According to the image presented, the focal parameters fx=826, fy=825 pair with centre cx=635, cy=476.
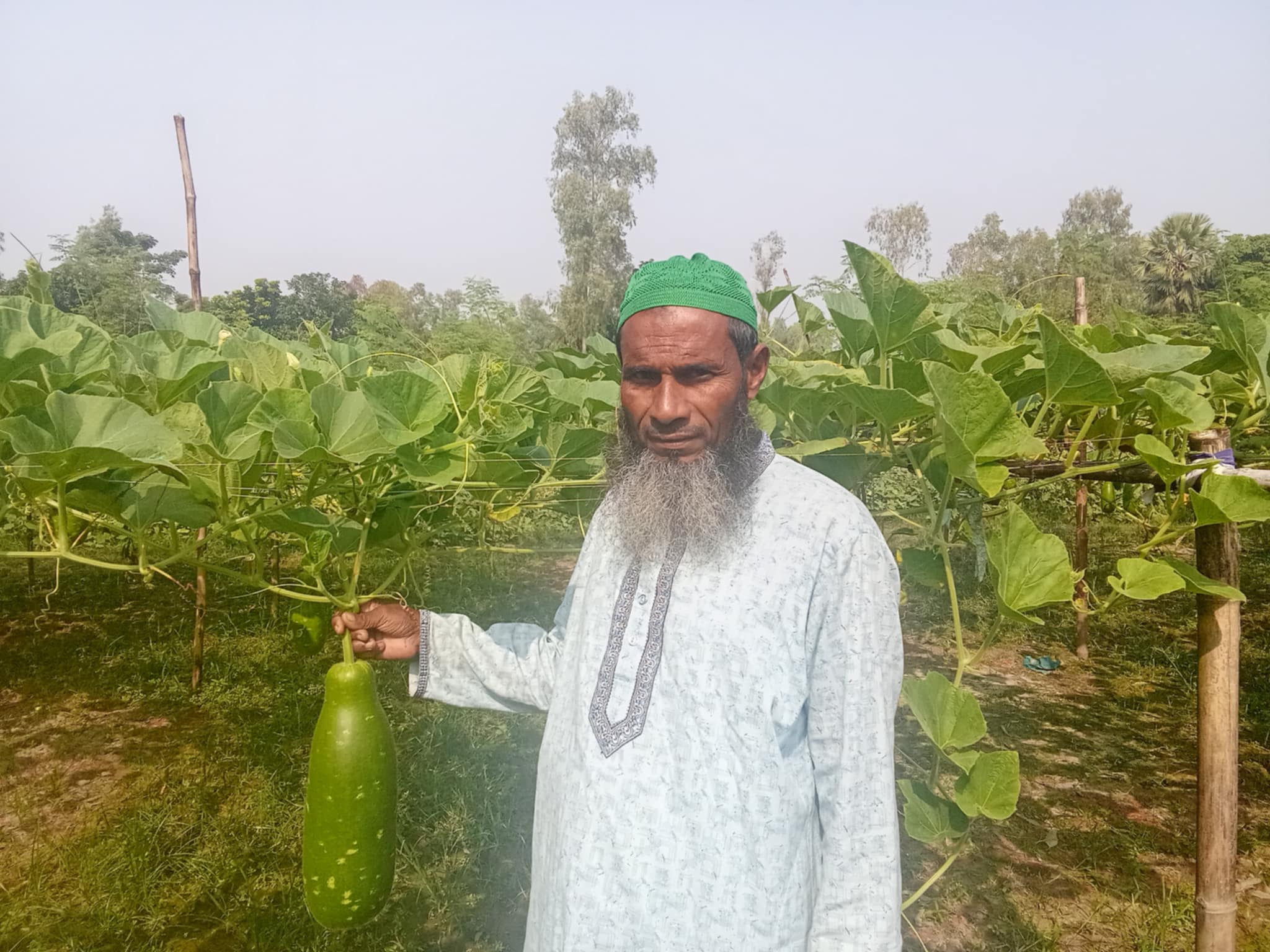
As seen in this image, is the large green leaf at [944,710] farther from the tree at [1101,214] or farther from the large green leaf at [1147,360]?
the tree at [1101,214]

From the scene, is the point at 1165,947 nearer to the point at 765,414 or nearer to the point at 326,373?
the point at 765,414

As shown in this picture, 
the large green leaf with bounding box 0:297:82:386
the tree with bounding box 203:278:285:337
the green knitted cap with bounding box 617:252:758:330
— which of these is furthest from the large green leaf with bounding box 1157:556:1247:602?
the tree with bounding box 203:278:285:337

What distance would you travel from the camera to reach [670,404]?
107cm

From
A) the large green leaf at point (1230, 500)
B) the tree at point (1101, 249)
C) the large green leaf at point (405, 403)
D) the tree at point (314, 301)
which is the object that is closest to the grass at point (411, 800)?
the large green leaf at point (405, 403)

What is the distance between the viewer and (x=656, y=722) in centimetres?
103

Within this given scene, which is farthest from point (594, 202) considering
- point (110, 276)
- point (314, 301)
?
point (110, 276)

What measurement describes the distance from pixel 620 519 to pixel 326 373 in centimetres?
52

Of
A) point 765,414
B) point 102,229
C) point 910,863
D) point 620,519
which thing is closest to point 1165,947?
point 910,863

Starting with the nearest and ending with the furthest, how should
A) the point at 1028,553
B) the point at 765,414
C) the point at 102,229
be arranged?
the point at 1028,553 < the point at 765,414 < the point at 102,229

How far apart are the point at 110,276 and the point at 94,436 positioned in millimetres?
12427

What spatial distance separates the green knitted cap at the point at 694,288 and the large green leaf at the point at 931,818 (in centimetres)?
82

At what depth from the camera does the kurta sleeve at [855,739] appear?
969 mm

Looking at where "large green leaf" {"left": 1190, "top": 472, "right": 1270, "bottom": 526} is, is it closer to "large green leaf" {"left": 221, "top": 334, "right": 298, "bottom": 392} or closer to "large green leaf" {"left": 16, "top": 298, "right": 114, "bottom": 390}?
"large green leaf" {"left": 221, "top": 334, "right": 298, "bottom": 392}

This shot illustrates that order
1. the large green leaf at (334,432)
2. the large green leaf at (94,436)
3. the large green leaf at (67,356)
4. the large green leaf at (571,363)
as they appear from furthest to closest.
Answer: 1. the large green leaf at (571,363)
2. the large green leaf at (67,356)
3. the large green leaf at (334,432)
4. the large green leaf at (94,436)
